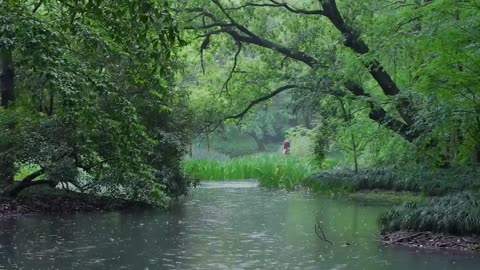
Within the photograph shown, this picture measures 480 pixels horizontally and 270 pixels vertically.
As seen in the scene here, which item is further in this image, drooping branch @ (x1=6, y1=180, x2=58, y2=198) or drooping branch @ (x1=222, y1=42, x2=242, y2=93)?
drooping branch @ (x1=222, y1=42, x2=242, y2=93)

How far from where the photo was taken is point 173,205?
16062mm

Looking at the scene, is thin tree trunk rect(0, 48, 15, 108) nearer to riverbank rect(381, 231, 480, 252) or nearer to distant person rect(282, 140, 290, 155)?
riverbank rect(381, 231, 480, 252)

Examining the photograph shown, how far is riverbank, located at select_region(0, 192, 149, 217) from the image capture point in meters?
13.8

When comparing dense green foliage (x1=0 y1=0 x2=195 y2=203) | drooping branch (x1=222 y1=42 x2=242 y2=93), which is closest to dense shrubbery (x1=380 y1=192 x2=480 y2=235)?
dense green foliage (x1=0 y1=0 x2=195 y2=203)

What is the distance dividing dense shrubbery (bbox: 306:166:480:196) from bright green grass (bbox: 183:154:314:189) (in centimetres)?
132

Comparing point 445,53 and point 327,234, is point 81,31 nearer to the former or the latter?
point 445,53

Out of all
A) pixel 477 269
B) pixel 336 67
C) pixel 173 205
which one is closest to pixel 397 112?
pixel 336 67

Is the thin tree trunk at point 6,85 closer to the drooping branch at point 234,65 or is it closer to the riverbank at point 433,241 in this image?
the drooping branch at point 234,65

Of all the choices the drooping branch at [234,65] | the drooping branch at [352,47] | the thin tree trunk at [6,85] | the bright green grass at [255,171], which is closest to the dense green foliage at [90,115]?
the thin tree trunk at [6,85]

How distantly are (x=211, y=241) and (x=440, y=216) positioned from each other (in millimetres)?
3607

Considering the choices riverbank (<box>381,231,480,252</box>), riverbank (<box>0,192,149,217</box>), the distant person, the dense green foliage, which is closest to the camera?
the dense green foliage

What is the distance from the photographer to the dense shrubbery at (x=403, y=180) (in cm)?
1538

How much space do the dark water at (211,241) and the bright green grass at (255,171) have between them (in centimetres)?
594

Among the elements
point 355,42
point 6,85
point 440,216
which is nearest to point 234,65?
point 355,42
